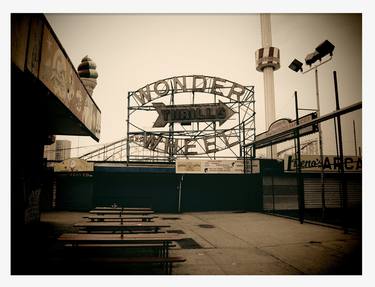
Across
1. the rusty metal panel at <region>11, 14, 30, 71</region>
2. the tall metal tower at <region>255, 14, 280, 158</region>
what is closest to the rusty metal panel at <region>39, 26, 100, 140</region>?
the rusty metal panel at <region>11, 14, 30, 71</region>

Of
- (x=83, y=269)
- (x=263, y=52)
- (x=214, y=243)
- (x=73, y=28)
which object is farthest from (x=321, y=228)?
(x=263, y=52)

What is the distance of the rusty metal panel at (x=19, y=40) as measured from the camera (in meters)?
3.77

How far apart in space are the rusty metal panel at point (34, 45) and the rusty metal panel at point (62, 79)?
0.14 meters

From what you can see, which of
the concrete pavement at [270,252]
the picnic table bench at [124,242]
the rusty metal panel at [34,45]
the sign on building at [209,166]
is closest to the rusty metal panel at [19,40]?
the rusty metal panel at [34,45]

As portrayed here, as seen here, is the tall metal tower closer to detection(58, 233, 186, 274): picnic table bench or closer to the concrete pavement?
the concrete pavement

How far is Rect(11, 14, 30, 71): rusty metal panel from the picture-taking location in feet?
12.4

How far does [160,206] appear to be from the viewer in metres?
18.1

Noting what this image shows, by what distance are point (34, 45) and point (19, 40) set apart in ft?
1.15

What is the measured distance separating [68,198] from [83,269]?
14.5m

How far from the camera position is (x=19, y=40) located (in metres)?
3.83

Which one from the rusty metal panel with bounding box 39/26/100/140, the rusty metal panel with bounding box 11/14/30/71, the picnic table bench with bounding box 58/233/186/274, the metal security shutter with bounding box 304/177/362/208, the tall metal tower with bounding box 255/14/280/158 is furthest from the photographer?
the tall metal tower with bounding box 255/14/280/158

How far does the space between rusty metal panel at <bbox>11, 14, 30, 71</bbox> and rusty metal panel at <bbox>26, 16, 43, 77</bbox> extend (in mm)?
98
